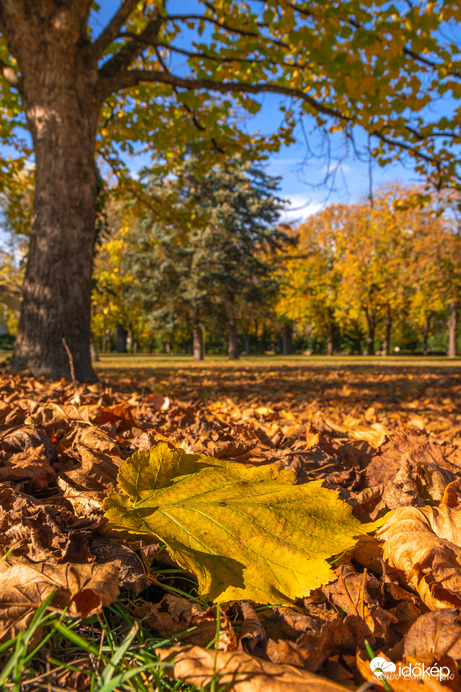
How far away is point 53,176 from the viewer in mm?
4797

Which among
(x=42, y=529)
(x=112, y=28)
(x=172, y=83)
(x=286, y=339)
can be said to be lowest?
(x=42, y=529)

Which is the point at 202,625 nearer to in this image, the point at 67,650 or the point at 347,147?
the point at 67,650

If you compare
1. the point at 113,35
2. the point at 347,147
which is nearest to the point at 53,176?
the point at 113,35

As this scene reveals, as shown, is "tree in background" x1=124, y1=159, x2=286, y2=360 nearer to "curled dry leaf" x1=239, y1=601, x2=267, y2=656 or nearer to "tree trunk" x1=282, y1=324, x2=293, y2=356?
"tree trunk" x1=282, y1=324, x2=293, y2=356

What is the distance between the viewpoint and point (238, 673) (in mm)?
675

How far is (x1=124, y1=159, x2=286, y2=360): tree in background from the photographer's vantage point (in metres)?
18.5

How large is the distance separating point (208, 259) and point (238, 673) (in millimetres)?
18223

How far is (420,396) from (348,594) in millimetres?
4533

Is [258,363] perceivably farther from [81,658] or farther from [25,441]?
[81,658]

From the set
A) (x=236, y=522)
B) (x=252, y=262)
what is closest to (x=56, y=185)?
(x=236, y=522)

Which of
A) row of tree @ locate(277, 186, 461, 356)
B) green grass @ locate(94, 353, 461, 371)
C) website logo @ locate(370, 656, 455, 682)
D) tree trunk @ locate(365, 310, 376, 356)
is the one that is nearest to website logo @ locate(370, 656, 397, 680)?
website logo @ locate(370, 656, 455, 682)

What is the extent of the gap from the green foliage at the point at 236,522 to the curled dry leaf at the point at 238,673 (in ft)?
0.43

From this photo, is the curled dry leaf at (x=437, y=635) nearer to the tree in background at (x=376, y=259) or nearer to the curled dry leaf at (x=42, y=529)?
the curled dry leaf at (x=42, y=529)

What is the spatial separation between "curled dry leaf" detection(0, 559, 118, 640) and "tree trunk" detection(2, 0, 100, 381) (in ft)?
12.6
